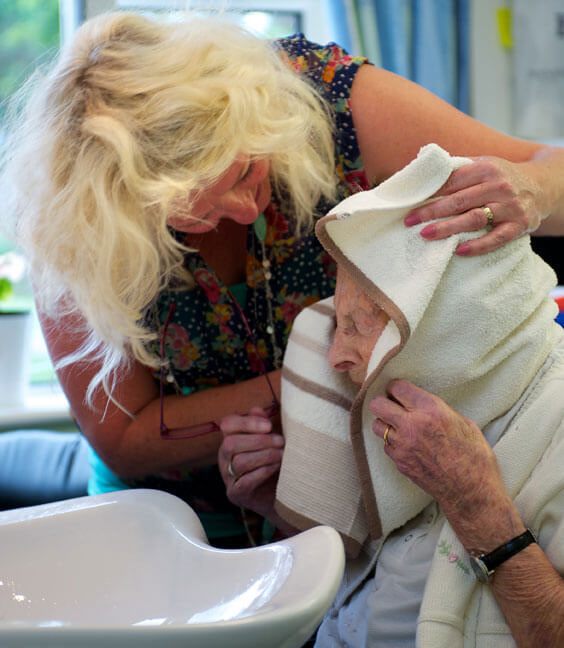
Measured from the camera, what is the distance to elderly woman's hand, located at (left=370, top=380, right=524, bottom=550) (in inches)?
32.9

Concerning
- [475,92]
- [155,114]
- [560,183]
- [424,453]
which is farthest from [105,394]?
[475,92]

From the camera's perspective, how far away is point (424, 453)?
871 millimetres

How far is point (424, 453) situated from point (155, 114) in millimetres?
578

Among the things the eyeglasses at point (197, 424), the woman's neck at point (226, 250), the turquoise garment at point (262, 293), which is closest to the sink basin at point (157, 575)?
the eyeglasses at point (197, 424)

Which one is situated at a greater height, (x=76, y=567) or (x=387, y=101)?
(x=387, y=101)

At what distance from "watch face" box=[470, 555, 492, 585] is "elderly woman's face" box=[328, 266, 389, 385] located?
0.26 m

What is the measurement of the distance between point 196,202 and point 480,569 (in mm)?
621

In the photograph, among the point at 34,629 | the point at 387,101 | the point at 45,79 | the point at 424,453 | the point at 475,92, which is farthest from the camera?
the point at 475,92

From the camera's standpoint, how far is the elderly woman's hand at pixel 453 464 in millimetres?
836

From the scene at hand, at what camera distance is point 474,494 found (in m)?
0.84

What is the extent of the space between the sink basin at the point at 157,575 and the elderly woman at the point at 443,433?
194 millimetres

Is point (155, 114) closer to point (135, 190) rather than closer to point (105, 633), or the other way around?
point (135, 190)

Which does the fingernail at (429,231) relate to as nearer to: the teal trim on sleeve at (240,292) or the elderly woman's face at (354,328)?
the elderly woman's face at (354,328)

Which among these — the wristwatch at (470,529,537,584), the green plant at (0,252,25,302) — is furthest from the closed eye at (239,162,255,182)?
the green plant at (0,252,25,302)
